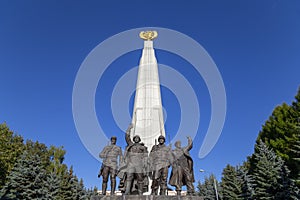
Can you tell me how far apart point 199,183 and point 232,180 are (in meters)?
11.2

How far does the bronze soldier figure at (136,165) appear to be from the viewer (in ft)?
29.5

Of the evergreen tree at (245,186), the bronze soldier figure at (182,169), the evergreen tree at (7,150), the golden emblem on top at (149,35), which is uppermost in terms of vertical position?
the golden emblem on top at (149,35)

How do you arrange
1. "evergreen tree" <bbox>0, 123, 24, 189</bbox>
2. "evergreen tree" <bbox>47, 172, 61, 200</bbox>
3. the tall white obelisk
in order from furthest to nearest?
"evergreen tree" <bbox>0, 123, 24, 189</bbox>, "evergreen tree" <bbox>47, 172, 61, 200</bbox>, the tall white obelisk

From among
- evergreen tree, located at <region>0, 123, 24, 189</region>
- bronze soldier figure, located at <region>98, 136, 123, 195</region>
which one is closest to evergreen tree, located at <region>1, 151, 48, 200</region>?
evergreen tree, located at <region>0, 123, 24, 189</region>

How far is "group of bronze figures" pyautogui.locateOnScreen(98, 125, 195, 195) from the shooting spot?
361 inches

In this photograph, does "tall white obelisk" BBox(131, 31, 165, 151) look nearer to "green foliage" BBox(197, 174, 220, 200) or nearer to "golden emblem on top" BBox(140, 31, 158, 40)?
"golden emblem on top" BBox(140, 31, 158, 40)

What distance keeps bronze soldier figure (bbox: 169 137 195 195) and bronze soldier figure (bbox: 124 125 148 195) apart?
1.03m

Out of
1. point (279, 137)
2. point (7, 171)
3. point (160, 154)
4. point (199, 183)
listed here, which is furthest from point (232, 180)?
point (7, 171)

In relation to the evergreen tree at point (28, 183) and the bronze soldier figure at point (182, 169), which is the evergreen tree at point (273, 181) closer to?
the bronze soldier figure at point (182, 169)

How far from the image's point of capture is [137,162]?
929 cm

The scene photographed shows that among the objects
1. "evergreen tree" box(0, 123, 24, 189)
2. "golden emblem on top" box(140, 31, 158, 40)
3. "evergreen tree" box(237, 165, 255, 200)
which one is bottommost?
"evergreen tree" box(237, 165, 255, 200)

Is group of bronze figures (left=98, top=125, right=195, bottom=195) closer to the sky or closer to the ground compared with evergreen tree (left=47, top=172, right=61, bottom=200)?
closer to the ground

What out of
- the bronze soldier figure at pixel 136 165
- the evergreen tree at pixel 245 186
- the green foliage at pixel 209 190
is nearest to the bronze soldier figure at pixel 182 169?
the bronze soldier figure at pixel 136 165

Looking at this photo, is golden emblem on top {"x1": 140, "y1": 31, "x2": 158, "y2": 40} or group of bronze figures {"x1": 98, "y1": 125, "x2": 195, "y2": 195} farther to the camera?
golden emblem on top {"x1": 140, "y1": 31, "x2": 158, "y2": 40}
